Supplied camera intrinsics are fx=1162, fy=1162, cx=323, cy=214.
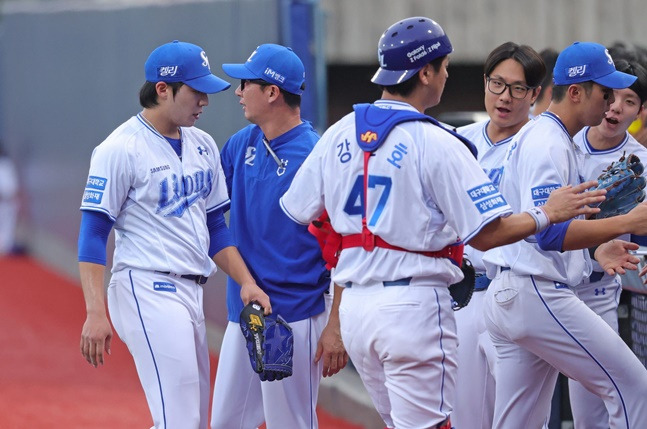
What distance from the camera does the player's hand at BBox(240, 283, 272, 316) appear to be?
530 centimetres

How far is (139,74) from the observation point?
11758 mm

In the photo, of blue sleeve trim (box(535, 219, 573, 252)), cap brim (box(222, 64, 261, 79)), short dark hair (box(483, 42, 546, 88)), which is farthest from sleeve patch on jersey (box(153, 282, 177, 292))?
short dark hair (box(483, 42, 546, 88))

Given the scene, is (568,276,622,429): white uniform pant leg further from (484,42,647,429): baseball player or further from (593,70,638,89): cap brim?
(593,70,638,89): cap brim

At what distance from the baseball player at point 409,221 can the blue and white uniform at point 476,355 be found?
1313 mm

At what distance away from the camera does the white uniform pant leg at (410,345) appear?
429 cm

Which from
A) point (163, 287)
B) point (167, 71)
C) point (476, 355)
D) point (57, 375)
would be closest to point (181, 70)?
point (167, 71)

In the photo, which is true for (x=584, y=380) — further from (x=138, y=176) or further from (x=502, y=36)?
(x=502, y=36)

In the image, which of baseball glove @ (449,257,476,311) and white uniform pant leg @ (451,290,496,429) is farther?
white uniform pant leg @ (451,290,496,429)

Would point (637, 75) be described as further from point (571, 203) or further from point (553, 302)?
point (571, 203)

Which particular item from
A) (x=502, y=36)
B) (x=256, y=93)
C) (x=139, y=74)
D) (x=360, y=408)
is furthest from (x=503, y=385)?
(x=502, y=36)

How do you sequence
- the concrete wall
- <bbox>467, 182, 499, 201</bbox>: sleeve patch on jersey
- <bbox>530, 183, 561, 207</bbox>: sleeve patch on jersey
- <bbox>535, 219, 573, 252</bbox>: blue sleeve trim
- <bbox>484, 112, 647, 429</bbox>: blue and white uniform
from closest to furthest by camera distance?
<bbox>467, 182, 499, 201</bbox>: sleeve patch on jersey → <bbox>535, 219, 573, 252</bbox>: blue sleeve trim → <bbox>530, 183, 561, 207</bbox>: sleeve patch on jersey → <bbox>484, 112, 647, 429</bbox>: blue and white uniform → the concrete wall

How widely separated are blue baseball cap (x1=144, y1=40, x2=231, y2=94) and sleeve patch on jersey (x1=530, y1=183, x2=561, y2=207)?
150 cm

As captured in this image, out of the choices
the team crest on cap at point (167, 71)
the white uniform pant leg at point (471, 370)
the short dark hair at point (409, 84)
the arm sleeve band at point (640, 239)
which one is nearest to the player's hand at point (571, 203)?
the short dark hair at point (409, 84)

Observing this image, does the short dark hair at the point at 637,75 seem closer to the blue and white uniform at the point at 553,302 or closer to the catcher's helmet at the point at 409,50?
the blue and white uniform at the point at 553,302
